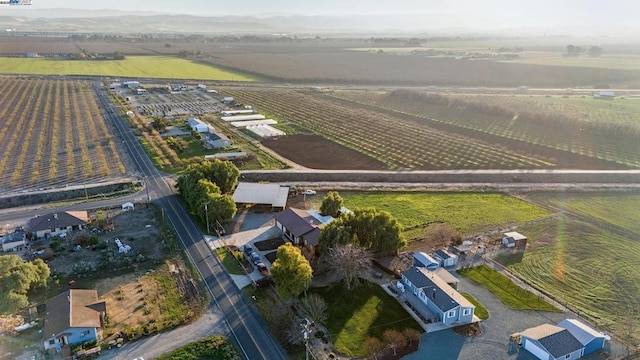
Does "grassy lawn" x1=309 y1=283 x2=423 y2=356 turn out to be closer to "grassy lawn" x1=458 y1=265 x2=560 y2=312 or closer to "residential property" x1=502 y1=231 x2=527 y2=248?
"grassy lawn" x1=458 y1=265 x2=560 y2=312

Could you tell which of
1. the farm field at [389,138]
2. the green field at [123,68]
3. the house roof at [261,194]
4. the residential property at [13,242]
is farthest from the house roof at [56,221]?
the green field at [123,68]

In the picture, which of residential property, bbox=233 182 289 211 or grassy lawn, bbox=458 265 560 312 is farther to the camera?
residential property, bbox=233 182 289 211

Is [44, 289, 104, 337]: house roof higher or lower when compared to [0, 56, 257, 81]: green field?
lower

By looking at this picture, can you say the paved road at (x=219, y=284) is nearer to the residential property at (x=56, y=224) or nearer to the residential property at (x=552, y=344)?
the residential property at (x=56, y=224)

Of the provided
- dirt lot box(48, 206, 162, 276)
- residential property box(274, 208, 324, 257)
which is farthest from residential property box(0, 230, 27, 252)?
residential property box(274, 208, 324, 257)

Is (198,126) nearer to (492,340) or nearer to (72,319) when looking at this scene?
(72,319)

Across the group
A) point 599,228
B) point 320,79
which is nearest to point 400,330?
point 599,228
